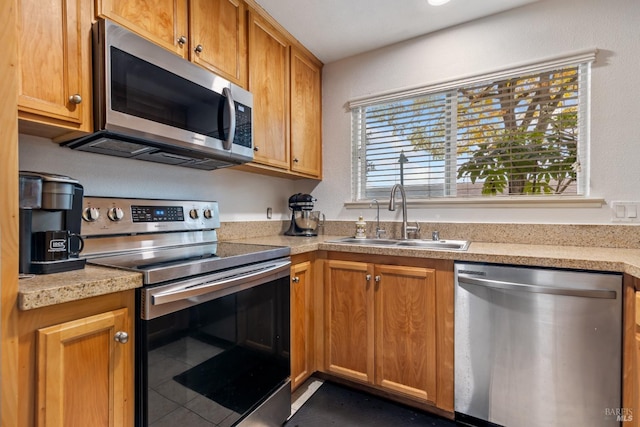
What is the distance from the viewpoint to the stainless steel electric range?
3.31 feet

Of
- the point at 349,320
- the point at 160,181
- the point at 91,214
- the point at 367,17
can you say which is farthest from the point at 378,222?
the point at 91,214

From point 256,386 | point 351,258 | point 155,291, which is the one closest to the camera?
point 155,291

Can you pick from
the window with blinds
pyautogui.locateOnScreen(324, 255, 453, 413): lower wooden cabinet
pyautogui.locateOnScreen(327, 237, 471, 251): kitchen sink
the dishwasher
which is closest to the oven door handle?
pyautogui.locateOnScreen(324, 255, 453, 413): lower wooden cabinet

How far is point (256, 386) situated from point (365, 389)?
0.76 metres

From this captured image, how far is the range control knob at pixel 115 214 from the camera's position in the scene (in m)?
1.39

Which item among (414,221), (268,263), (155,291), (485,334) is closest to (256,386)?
(268,263)

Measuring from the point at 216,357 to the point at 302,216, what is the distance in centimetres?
130

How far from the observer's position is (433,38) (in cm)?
217

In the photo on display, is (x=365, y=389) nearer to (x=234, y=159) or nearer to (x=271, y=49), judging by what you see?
(x=234, y=159)

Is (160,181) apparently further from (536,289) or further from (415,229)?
(536,289)

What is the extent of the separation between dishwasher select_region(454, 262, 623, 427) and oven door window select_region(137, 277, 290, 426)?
912mm

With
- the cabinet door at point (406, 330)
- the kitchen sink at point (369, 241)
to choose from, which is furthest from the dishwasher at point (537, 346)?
the kitchen sink at point (369, 241)

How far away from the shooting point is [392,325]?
1.72 meters

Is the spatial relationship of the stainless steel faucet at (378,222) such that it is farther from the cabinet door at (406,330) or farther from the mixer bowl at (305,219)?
the cabinet door at (406,330)
